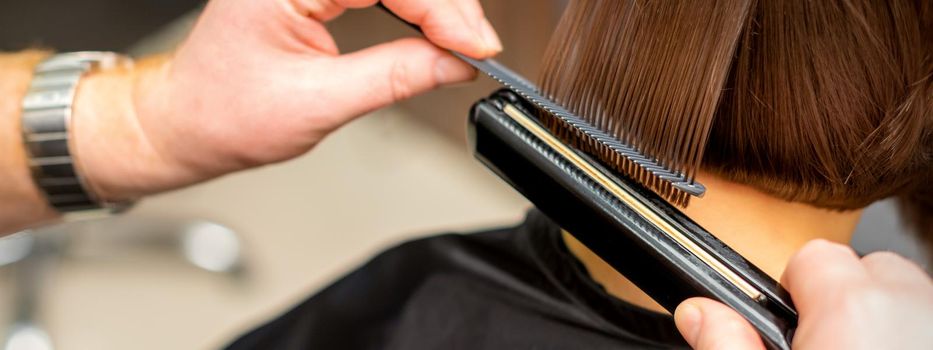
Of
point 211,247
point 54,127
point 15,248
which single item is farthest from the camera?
point 211,247

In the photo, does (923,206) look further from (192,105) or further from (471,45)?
(192,105)

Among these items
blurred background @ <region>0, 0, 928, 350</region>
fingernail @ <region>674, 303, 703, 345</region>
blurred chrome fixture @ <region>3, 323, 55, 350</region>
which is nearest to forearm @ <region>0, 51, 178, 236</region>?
fingernail @ <region>674, 303, 703, 345</region>

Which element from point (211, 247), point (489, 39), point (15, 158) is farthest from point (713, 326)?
point (211, 247)

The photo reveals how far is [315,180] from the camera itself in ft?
9.84

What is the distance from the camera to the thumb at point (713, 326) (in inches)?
26.9

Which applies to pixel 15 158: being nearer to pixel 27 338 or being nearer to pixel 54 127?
pixel 54 127

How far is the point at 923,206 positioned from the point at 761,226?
1.25ft

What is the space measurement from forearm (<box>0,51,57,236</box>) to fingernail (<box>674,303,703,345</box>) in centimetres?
91

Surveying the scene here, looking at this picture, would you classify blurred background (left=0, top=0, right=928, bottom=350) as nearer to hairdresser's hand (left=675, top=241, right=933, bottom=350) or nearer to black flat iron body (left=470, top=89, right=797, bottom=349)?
black flat iron body (left=470, top=89, right=797, bottom=349)

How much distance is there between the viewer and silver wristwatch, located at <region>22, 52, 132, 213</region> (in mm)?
1141

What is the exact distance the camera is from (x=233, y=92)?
107 centimetres

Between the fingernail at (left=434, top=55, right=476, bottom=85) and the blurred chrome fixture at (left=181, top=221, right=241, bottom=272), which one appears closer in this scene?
the fingernail at (left=434, top=55, right=476, bottom=85)

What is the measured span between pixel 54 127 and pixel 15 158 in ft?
0.26

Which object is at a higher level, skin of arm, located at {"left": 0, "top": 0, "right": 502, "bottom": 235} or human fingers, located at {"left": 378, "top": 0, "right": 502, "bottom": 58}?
human fingers, located at {"left": 378, "top": 0, "right": 502, "bottom": 58}
